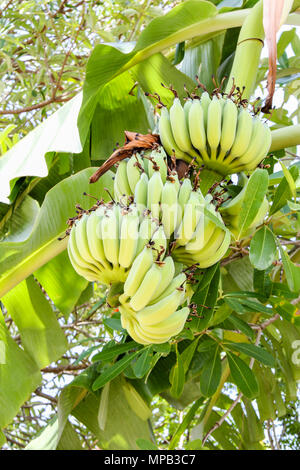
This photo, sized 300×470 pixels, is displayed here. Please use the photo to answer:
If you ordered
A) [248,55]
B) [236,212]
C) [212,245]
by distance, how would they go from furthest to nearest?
[248,55], [236,212], [212,245]

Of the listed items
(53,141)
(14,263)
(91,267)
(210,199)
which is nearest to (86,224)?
(91,267)

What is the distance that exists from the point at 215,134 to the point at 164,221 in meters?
0.21

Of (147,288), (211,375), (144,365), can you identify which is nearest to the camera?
(147,288)

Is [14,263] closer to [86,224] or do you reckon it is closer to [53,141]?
[53,141]

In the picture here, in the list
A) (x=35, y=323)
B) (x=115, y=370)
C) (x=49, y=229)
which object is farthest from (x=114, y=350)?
(x=49, y=229)

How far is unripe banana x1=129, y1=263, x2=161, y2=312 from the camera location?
0.85 metres

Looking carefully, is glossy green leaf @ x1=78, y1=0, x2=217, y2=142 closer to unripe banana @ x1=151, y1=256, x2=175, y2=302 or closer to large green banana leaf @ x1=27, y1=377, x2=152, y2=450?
unripe banana @ x1=151, y1=256, x2=175, y2=302

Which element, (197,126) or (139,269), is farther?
(197,126)

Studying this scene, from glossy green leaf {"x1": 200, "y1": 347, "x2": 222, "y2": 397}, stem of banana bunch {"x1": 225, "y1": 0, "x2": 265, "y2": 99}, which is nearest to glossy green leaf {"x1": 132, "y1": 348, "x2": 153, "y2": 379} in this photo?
glossy green leaf {"x1": 200, "y1": 347, "x2": 222, "y2": 397}

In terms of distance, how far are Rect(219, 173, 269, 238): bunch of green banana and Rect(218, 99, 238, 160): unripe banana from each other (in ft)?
0.29

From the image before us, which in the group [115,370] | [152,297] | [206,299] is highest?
[152,297]

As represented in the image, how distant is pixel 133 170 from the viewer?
1.01m

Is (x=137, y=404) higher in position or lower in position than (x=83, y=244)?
lower

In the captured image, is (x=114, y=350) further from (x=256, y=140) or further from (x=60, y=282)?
(x=256, y=140)
